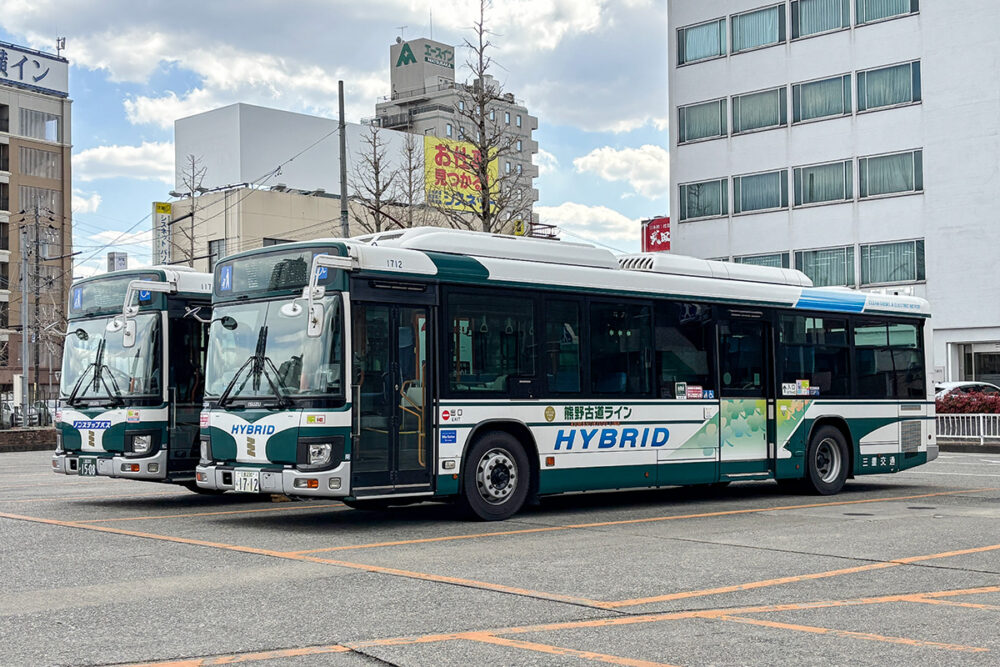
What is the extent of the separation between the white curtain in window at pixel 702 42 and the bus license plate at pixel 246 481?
139 ft

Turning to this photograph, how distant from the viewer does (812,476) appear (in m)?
17.5

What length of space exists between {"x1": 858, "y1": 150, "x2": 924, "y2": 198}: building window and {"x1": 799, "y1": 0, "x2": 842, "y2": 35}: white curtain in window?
5.48 metres

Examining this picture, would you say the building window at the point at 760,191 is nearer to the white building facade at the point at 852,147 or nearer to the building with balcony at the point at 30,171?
the white building facade at the point at 852,147

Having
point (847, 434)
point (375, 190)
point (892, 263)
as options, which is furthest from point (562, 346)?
point (375, 190)

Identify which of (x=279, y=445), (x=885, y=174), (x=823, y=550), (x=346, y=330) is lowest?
(x=823, y=550)

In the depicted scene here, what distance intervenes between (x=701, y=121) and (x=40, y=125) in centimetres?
5855

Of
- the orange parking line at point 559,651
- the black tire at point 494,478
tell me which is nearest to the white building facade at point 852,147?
the black tire at point 494,478

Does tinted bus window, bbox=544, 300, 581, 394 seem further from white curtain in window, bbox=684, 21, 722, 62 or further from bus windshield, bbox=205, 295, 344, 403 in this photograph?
white curtain in window, bbox=684, 21, 722, 62

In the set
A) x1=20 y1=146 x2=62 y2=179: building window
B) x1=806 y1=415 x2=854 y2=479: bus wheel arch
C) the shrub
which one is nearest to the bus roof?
x1=806 y1=415 x2=854 y2=479: bus wheel arch

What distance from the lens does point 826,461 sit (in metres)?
17.9

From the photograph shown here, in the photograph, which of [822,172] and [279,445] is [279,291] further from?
[822,172]

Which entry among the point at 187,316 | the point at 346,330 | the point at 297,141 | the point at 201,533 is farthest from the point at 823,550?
the point at 297,141

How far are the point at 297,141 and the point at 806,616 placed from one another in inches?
3038

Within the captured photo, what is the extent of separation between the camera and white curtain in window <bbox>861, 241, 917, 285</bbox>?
4562 centimetres
